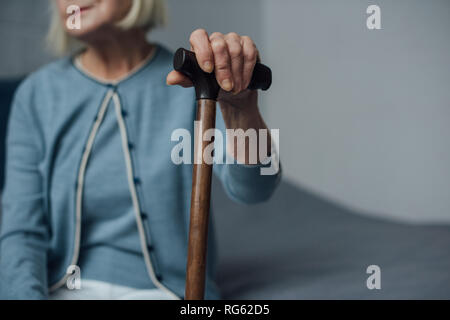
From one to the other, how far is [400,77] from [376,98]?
0.12 metres

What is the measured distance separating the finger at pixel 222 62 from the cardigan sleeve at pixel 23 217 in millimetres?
418

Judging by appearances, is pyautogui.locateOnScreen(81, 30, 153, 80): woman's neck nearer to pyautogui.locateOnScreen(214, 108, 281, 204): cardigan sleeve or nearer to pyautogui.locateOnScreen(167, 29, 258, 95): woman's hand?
pyautogui.locateOnScreen(214, 108, 281, 204): cardigan sleeve

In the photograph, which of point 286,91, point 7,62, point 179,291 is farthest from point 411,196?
point 7,62

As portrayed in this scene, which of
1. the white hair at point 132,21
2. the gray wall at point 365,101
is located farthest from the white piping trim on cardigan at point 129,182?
the gray wall at point 365,101

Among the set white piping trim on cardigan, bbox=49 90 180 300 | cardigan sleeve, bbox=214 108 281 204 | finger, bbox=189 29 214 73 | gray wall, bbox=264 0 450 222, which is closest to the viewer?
finger, bbox=189 29 214 73

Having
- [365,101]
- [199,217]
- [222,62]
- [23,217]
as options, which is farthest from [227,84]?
[365,101]

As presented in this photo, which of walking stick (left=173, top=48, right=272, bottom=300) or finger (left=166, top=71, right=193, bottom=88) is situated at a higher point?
finger (left=166, top=71, right=193, bottom=88)

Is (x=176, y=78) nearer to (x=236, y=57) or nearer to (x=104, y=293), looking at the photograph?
(x=236, y=57)

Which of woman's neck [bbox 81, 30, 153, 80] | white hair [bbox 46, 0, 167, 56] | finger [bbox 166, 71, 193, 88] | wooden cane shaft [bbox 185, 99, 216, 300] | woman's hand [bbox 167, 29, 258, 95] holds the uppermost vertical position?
white hair [bbox 46, 0, 167, 56]

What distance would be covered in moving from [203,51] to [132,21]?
370 millimetres

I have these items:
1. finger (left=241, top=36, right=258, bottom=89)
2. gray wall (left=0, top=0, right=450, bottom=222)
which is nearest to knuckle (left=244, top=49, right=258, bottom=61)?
finger (left=241, top=36, right=258, bottom=89)

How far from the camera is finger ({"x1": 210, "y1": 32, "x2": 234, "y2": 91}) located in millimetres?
407

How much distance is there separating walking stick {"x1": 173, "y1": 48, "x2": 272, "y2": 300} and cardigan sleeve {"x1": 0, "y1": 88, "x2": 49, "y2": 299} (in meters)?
0.32
